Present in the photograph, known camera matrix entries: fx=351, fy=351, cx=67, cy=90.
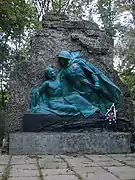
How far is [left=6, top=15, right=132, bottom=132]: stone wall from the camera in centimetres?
750

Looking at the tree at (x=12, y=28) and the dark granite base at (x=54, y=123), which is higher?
the tree at (x=12, y=28)

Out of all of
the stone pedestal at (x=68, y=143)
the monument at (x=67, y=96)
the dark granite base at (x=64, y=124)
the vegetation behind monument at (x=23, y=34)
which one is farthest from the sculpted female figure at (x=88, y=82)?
the vegetation behind monument at (x=23, y=34)

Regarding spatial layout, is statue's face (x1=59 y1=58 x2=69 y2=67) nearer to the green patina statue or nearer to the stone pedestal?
the green patina statue

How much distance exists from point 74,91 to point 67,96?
0.20 metres

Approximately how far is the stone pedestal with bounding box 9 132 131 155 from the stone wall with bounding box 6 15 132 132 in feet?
2.34

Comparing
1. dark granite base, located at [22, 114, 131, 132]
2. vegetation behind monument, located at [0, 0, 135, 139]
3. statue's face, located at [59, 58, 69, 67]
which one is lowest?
dark granite base, located at [22, 114, 131, 132]

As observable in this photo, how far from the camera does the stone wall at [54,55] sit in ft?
24.6

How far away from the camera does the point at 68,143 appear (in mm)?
6855

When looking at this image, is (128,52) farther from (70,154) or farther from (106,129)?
(70,154)

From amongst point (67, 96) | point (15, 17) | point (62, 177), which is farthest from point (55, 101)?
point (15, 17)

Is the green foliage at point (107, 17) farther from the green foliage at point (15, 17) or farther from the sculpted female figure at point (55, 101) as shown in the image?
the sculpted female figure at point (55, 101)

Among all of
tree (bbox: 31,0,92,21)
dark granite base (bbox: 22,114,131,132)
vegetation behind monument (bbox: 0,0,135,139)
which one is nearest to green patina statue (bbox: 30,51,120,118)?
dark granite base (bbox: 22,114,131,132)

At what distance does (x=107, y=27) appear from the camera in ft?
58.6

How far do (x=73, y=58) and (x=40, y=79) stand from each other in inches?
34.0
